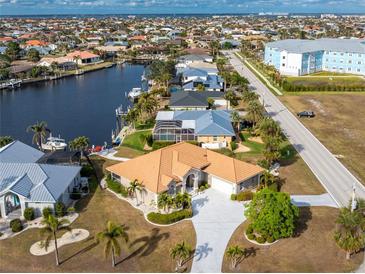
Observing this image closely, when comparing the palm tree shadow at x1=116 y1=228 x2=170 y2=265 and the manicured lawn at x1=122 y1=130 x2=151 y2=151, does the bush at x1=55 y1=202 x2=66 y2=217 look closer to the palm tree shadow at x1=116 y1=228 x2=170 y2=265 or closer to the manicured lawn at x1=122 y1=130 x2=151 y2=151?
the palm tree shadow at x1=116 y1=228 x2=170 y2=265

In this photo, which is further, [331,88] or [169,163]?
[331,88]

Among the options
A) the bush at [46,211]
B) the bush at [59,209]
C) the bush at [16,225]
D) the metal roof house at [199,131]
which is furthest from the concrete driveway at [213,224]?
the bush at [16,225]

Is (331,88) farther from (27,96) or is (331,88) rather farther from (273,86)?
(27,96)

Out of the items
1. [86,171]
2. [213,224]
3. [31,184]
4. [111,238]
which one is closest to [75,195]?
[31,184]

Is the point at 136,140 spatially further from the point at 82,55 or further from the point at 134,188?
the point at 82,55

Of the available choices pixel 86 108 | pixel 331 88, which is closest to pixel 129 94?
pixel 86 108

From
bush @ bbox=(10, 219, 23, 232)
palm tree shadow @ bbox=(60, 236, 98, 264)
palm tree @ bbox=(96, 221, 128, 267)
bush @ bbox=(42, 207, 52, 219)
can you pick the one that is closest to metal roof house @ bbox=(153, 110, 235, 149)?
bush @ bbox=(42, 207, 52, 219)

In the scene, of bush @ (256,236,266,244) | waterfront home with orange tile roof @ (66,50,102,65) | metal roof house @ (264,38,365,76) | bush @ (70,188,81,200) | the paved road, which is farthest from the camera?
waterfront home with orange tile roof @ (66,50,102,65)

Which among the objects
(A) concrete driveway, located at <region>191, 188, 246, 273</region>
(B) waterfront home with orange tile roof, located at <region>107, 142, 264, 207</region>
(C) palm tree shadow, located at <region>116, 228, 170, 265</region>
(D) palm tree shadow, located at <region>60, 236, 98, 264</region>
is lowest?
(A) concrete driveway, located at <region>191, 188, 246, 273</region>
